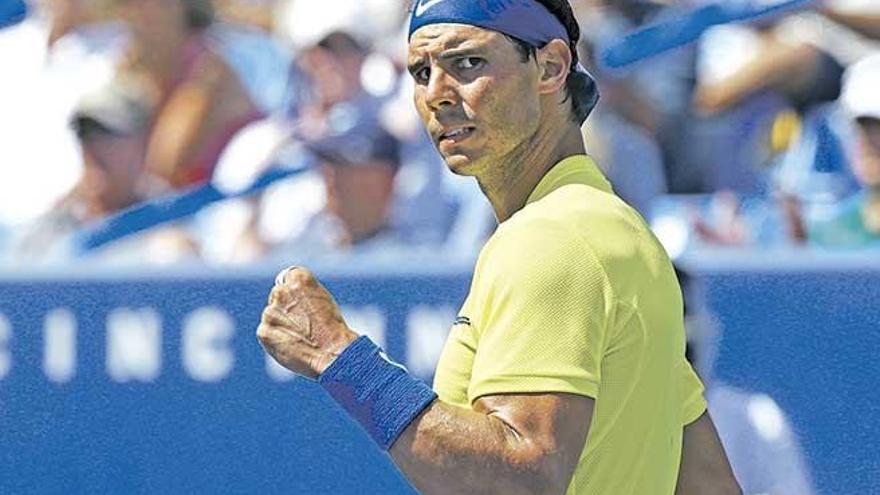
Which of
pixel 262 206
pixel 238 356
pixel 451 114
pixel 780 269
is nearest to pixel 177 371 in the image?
pixel 238 356

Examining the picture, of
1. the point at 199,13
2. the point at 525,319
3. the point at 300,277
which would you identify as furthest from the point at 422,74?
the point at 199,13

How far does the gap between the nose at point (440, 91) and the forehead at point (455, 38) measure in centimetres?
3

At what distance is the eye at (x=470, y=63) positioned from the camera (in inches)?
84.9

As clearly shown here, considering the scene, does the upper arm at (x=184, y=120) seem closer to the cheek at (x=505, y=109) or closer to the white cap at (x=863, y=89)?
the white cap at (x=863, y=89)

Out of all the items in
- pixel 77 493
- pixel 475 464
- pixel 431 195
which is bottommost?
pixel 77 493

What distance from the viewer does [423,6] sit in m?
2.24

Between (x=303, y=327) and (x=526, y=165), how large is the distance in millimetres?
355

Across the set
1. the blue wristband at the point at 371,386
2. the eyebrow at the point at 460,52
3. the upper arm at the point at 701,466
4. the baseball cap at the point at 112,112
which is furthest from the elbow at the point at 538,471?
the baseball cap at the point at 112,112

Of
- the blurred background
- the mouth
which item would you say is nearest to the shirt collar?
the mouth

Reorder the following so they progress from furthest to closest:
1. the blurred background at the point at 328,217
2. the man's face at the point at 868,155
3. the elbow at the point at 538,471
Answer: the man's face at the point at 868,155
the blurred background at the point at 328,217
the elbow at the point at 538,471

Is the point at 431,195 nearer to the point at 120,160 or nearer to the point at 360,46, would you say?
the point at 360,46

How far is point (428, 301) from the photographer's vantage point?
4793mm

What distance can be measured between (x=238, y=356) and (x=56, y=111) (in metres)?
0.94

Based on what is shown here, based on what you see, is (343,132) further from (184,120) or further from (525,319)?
(525,319)
